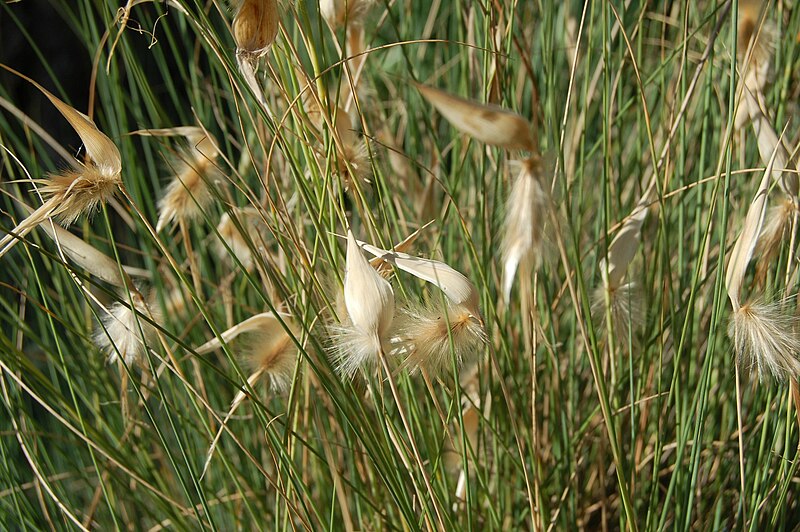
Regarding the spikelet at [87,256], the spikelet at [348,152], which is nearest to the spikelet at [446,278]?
the spikelet at [348,152]

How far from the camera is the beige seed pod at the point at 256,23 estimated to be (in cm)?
46

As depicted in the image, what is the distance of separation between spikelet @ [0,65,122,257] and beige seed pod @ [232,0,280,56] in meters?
0.10

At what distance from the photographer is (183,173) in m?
0.63

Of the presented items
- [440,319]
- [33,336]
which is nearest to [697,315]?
[440,319]

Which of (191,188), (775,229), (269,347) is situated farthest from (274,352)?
(775,229)

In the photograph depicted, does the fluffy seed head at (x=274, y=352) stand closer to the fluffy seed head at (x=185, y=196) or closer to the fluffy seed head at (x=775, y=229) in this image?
the fluffy seed head at (x=185, y=196)

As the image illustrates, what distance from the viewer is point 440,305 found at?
0.48m

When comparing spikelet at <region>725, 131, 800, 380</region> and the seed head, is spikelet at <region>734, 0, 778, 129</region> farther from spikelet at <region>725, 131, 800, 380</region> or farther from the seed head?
the seed head

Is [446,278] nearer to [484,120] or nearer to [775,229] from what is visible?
[484,120]

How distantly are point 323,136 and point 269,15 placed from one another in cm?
11

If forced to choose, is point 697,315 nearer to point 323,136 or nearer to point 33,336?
point 323,136

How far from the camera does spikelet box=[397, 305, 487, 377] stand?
47cm

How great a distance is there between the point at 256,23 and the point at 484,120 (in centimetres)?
21

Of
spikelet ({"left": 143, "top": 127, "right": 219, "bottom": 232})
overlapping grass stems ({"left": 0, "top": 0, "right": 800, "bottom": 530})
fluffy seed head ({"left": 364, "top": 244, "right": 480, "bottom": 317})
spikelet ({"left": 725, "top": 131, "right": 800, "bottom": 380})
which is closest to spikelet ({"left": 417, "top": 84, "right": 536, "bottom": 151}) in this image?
overlapping grass stems ({"left": 0, "top": 0, "right": 800, "bottom": 530})
